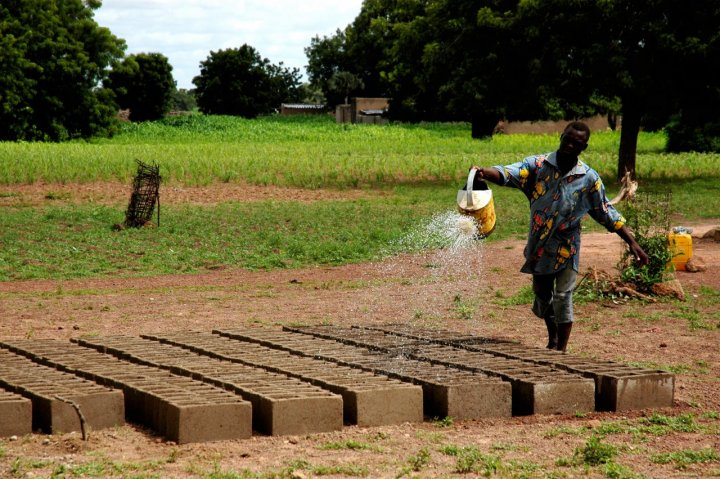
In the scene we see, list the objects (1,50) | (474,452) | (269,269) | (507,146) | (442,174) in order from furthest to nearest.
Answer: (1,50), (507,146), (442,174), (269,269), (474,452)

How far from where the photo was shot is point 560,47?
2488 cm

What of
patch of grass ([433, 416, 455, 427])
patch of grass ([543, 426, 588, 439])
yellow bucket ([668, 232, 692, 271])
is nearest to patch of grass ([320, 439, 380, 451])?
patch of grass ([433, 416, 455, 427])

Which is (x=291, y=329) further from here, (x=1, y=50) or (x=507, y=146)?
(x=1, y=50)

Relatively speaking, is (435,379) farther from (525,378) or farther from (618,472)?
(618,472)

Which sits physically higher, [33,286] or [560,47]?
[560,47]

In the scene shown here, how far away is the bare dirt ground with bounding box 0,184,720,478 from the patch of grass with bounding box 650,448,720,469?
4 cm

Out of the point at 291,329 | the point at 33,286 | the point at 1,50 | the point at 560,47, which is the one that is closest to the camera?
the point at 291,329

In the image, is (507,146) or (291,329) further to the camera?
(507,146)

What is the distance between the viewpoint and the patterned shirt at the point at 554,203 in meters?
7.51

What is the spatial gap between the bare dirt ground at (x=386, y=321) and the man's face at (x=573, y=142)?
172 centimetres

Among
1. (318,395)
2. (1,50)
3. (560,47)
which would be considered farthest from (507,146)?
(318,395)

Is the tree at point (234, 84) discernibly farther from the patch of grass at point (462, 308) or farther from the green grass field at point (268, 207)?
the patch of grass at point (462, 308)

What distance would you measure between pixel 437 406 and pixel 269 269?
8135 mm

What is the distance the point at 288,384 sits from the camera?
644 cm
